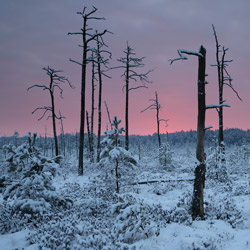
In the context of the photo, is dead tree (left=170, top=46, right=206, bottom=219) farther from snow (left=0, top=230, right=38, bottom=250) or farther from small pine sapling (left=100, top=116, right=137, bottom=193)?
snow (left=0, top=230, right=38, bottom=250)

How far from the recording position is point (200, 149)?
703cm

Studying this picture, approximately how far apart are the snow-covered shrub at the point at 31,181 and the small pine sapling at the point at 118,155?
1.78 metres

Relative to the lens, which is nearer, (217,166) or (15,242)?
(15,242)

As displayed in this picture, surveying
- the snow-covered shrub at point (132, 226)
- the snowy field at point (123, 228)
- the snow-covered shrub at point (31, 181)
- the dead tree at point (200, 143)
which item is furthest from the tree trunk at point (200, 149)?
the snow-covered shrub at point (31, 181)

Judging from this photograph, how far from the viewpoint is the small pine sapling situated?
8.15 metres

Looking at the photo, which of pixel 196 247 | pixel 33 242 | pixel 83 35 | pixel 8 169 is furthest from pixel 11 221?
pixel 83 35

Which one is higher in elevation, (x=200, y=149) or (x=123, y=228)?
(x=200, y=149)

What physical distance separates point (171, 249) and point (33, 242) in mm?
3526

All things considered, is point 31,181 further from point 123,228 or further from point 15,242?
point 123,228

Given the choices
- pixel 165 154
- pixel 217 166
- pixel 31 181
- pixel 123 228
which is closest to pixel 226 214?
pixel 123 228

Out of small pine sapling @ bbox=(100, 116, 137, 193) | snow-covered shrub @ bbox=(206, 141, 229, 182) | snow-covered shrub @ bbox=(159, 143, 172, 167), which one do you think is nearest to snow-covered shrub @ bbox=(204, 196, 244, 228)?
small pine sapling @ bbox=(100, 116, 137, 193)

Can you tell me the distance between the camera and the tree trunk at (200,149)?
22.9 feet

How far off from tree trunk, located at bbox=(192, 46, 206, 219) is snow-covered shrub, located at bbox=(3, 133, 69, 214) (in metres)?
4.63

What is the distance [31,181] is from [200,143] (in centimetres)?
580
